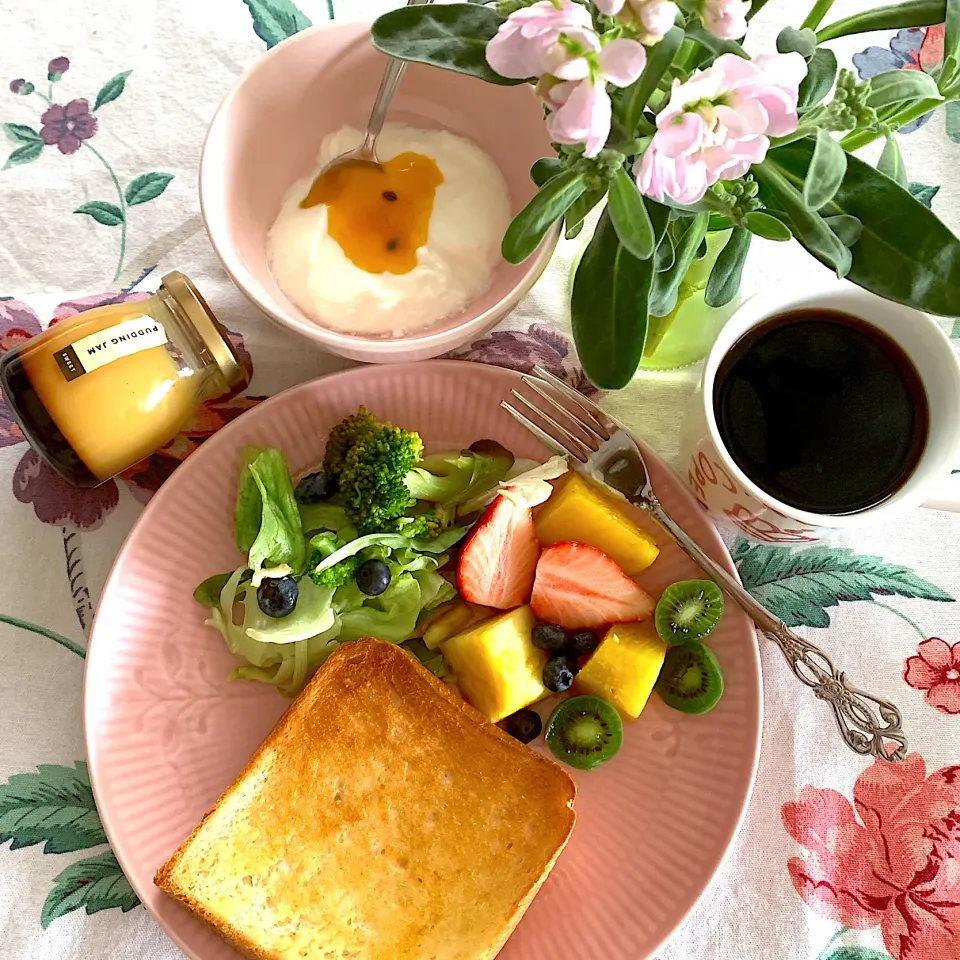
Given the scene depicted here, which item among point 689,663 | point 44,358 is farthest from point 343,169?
point 689,663

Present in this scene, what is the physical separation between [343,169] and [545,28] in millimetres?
652

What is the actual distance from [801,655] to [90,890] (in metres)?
1.00

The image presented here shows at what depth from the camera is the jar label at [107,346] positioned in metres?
1.12

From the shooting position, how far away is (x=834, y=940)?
120 centimetres

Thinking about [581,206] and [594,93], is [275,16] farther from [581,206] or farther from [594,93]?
[594,93]

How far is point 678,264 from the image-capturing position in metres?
0.88

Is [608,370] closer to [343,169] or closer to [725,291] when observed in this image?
[725,291]


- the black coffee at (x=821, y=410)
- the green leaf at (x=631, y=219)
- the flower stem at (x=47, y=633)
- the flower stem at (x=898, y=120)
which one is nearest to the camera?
the green leaf at (x=631, y=219)

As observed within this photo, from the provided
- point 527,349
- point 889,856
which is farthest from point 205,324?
point 889,856

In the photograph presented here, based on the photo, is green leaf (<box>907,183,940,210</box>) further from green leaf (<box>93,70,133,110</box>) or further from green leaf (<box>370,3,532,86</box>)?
green leaf (<box>93,70,133,110</box>)

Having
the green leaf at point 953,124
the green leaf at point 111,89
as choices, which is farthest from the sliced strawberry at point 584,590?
the green leaf at point 111,89

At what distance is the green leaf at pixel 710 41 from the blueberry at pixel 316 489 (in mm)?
740

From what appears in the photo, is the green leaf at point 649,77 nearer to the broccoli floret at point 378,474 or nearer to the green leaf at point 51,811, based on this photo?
the broccoli floret at point 378,474

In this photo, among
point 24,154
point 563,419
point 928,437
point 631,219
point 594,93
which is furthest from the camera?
point 24,154
